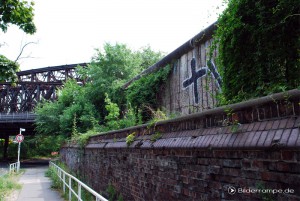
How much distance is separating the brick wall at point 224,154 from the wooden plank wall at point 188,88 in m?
1.72

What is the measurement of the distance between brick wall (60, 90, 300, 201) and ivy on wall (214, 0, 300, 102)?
2.12 feet

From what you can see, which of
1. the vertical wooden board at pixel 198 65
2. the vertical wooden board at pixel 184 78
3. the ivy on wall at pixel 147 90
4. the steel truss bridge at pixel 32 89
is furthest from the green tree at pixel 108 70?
the steel truss bridge at pixel 32 89

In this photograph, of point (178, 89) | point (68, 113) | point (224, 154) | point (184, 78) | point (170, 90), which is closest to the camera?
point (224, 154)

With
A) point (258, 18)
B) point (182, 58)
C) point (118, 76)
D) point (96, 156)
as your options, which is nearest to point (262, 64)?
point (258, 18)

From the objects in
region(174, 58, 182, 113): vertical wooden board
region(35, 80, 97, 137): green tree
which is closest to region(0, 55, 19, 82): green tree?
region(174, 58, 182, 113): vertical wooden board

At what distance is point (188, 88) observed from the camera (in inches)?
290

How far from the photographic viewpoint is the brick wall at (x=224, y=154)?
2.32 meters

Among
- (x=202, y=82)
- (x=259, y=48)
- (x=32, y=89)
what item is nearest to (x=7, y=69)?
(x=202, y=82)

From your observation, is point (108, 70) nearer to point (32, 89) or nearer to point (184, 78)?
point (184, 78)

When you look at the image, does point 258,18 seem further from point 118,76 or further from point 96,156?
point 118,76

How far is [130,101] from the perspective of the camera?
10492 mm

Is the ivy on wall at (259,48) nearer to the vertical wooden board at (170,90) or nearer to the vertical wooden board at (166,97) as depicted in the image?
the vertical wooden board at (170,90)

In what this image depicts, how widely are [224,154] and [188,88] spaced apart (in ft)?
14.7

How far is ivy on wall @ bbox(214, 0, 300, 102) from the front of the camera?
341 cm
